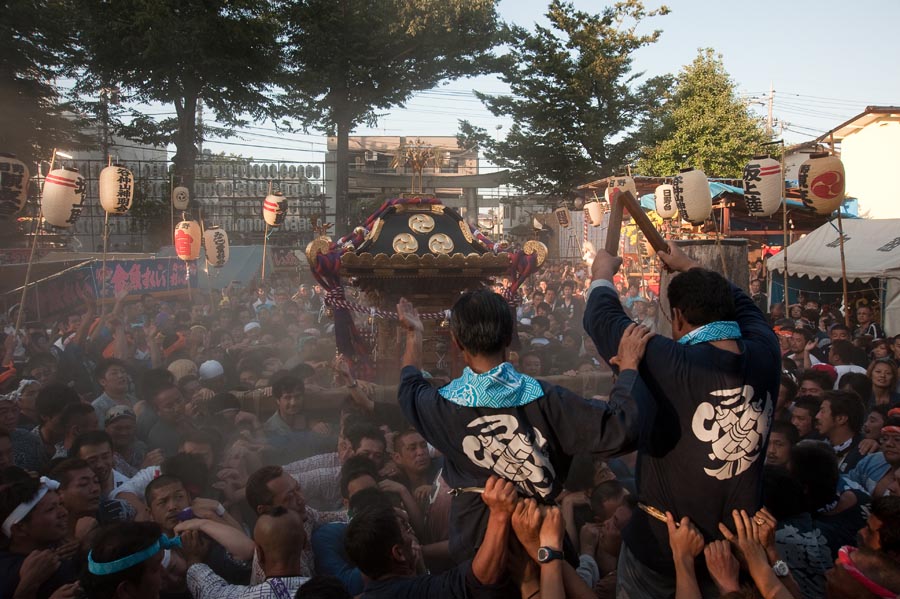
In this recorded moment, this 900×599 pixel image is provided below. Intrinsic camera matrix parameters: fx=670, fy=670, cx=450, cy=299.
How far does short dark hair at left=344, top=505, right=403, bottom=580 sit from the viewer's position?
2225mm

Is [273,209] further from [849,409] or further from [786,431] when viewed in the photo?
[786,431]

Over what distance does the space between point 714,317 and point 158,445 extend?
4019 mm

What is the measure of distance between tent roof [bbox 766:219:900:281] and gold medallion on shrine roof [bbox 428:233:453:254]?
7.35m

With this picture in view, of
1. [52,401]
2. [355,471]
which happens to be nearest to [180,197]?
[52,401]

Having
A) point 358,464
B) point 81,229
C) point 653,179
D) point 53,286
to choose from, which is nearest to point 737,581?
point 358,464

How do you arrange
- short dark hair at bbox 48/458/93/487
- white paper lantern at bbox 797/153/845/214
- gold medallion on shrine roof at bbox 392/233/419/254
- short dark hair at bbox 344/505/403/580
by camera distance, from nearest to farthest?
short dark hair at bbox 344/505/403/580 → short dark hair at bbox 48/458/93/487 → gold medallion on shrine roof at bbox 392/233/419/254 → white paper lantern at bbox 797/153/845/214

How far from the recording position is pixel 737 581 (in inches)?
78.2

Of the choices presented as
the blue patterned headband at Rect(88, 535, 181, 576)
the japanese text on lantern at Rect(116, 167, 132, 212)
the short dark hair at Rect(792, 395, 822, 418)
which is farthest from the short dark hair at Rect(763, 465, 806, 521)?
the japanese text on lantern at Rect(116, 167, 132, 212)

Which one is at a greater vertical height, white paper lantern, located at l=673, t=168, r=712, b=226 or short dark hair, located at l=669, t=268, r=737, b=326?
white paper lantern, located at l=673, t=168, r=712, b=226

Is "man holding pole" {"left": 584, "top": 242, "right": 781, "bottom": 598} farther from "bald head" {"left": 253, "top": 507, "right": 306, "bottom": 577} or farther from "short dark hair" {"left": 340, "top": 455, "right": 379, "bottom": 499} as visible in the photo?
"short dark hair" {"left": 340, "top": 455, "right": 379, "bottom": 499}

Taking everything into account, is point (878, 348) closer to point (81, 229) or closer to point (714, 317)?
point (714, 317)

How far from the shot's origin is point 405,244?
23.1 feet

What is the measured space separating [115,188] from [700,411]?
1207 centimetres

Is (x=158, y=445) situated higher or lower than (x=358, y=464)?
lower
